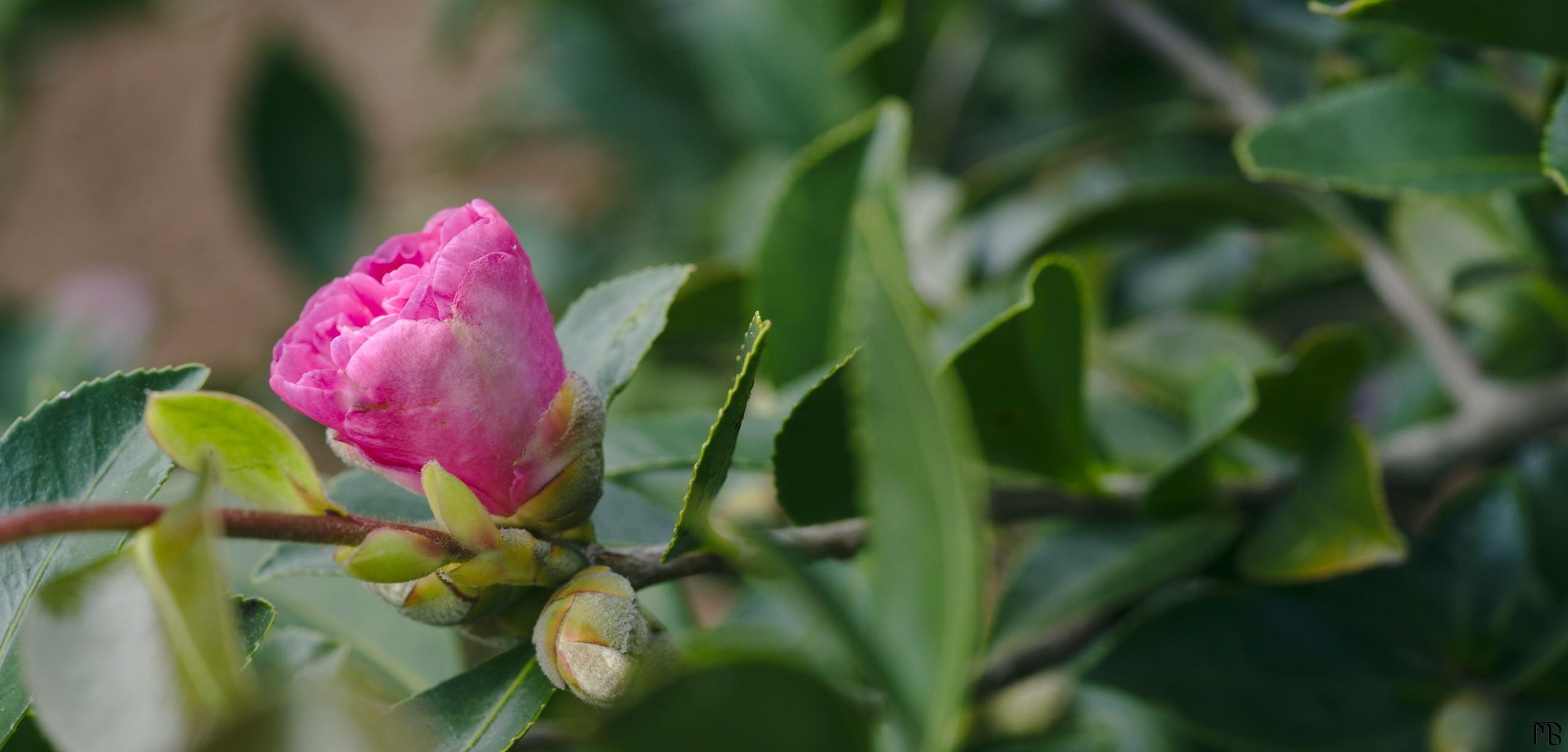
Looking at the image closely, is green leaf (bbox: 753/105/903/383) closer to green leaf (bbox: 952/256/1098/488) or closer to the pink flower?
green leaf (bbox: 952/256/1098/488)

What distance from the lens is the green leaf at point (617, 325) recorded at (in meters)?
0.37

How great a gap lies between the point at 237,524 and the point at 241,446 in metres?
0.03

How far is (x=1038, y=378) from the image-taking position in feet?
1.54

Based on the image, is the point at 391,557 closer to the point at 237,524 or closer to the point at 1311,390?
the point at 237,524

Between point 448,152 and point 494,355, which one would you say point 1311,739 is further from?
point 448,152

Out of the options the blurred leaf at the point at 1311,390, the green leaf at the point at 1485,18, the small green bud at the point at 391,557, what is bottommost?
A: the blurred leaf at the point at 1311,390

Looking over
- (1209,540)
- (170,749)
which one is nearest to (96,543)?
(170,749)

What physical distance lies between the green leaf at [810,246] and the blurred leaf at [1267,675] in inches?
8.0

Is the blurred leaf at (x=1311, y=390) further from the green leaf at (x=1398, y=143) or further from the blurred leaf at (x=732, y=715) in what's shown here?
the blurred leaf at (x=732, y=715)

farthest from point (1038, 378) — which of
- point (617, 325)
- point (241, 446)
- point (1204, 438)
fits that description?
point (241, 446)

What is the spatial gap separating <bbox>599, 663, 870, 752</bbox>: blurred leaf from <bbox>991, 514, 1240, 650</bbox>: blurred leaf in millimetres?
301

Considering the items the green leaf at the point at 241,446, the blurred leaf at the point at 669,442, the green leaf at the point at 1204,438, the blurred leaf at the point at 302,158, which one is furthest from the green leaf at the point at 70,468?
the blurred leaf at the point at 302,158

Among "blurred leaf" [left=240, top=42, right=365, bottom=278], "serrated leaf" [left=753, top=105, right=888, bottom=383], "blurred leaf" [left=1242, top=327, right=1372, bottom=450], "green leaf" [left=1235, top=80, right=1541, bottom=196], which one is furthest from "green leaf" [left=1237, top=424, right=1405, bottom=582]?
"blurred leaf" [left=240, top=42, right=365, bottom=278]

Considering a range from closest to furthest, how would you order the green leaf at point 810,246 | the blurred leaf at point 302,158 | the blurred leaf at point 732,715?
the blurred leaf at point 732,715
the green leaf at point 810,246
the blurred leaf at point 302,158
